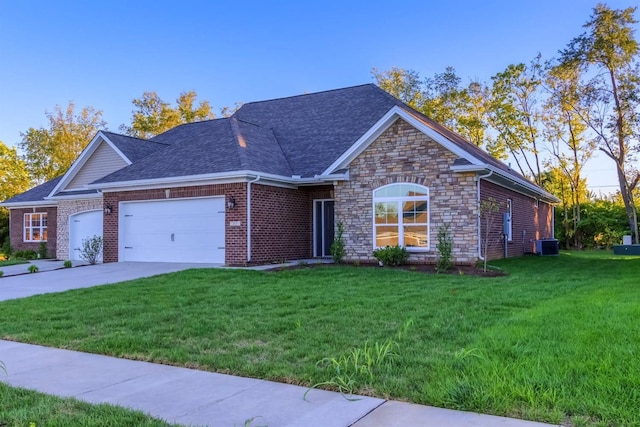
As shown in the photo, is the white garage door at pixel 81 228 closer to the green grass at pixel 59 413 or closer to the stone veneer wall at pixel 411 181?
the stone veneer wall at pixel 411 181

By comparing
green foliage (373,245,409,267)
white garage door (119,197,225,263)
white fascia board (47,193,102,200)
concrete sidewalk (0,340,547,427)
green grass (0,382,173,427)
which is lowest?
concrete sidewalk (0,340,547,427)

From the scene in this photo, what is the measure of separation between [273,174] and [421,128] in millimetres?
4619

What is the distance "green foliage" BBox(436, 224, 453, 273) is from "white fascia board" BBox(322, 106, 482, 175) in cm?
206

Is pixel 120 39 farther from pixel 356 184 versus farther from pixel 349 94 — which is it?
pixel 356 184

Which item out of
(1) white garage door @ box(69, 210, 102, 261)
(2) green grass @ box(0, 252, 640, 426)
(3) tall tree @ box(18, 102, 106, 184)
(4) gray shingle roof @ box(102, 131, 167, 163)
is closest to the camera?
(2) green grass @ box(0, 252, 640, 426)

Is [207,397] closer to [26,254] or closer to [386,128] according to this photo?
[386,128]

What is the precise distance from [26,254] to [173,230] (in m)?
11.1

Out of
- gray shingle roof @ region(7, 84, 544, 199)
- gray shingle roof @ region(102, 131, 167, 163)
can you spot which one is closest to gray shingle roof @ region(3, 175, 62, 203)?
gray shingle roof @ region(102, 131, 167, 163)

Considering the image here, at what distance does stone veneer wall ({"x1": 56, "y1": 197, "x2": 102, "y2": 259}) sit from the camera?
20.3 meters

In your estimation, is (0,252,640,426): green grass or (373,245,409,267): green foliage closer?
(0,252,640,426): green grass

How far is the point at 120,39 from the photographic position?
70.4 ft

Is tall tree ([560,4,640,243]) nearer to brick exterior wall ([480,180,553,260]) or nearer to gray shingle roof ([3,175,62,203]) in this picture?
brick exterior wall ([480,180,553,260])

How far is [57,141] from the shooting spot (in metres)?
39.7

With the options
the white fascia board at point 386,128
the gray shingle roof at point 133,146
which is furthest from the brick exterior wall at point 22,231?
the white fascia board at point 386,128
